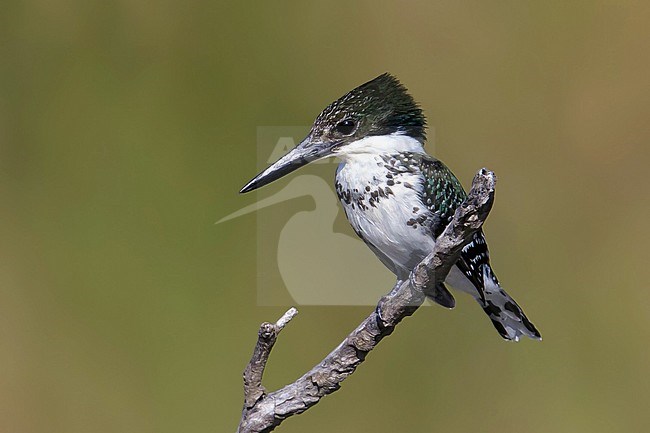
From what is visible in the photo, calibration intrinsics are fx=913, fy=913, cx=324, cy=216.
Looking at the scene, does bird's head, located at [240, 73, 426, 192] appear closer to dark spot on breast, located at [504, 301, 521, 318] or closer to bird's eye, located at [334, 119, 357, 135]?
bird's eye, located at [334, 119, 357, 135]

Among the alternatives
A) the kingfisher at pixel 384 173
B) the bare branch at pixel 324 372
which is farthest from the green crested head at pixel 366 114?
the bare branch at pixel 324 372

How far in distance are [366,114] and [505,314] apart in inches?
19.9

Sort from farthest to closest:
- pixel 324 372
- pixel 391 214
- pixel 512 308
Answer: pixel 512 308, pixel 391 214, pixel 324 372

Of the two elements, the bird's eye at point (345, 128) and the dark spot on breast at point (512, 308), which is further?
the dark spot on breast at point (512, 308)

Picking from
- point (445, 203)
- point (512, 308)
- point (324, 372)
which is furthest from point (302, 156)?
point (512, 308)

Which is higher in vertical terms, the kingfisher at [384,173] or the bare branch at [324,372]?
the kingfisher at [384,173]

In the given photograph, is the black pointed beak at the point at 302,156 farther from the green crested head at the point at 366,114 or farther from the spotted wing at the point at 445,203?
the spotted wing at the point at 445,203

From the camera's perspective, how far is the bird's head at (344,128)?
4.97ft

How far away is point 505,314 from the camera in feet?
5.75

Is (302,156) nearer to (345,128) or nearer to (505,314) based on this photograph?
(345,128)

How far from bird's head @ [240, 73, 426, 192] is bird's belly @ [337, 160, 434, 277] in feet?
0.21

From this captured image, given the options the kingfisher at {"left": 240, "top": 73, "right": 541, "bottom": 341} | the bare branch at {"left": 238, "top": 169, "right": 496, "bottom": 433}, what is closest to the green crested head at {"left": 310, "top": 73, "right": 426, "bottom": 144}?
the kingfisher at {"left": 240, "top": 73, "right": 541, "bottom": 341}

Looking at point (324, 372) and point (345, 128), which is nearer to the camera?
point (324, 372)

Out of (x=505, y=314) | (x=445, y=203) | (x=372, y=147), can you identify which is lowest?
(x=505, y=314)
